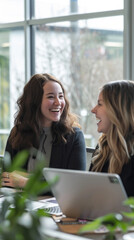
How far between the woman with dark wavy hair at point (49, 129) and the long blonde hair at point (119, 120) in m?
0.66

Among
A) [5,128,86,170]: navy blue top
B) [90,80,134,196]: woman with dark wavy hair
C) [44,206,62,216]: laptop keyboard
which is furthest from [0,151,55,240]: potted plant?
[5,128,86,170]: navy blue top

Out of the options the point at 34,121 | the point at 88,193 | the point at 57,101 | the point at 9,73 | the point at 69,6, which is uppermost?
the point at 69,6

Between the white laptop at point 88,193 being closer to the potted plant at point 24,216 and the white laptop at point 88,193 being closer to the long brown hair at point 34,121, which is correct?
the potted plant at point 24,216

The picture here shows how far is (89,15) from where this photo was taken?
14.7 ft

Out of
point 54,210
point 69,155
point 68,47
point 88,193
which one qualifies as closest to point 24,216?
point 88,193

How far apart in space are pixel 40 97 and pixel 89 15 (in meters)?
1.52

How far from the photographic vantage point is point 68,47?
4797mm

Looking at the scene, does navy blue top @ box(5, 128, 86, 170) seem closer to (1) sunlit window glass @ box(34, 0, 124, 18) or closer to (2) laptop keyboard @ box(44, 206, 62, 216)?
(2) laptop keyboard @ box(44, 206, 62, 216)

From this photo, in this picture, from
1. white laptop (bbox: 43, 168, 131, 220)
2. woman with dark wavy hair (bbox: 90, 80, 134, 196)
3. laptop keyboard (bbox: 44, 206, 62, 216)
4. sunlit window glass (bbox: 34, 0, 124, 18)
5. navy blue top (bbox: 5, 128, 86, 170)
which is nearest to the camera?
white laptop (bbox: 43, 168, 131, 220)

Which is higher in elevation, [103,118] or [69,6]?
[69,6]

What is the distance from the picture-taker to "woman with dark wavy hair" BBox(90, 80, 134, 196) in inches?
95.9

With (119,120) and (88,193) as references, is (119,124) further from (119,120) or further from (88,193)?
(88,193)

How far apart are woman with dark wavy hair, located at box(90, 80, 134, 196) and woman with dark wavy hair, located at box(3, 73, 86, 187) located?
62cm

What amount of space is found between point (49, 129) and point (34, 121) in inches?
4.5
